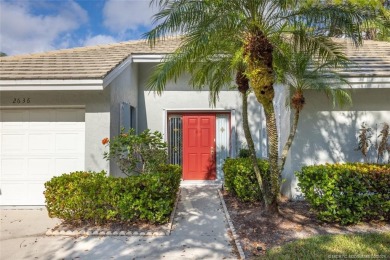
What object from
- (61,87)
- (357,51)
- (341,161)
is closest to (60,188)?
(61,87)

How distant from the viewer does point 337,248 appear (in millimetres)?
4547

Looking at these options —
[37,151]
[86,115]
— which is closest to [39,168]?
[37,151]

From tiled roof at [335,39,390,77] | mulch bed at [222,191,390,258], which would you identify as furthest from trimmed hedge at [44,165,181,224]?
tiled roof at [335,39,390,77]

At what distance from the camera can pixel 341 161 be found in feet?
26.1

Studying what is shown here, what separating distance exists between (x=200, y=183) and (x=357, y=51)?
7.00 metres

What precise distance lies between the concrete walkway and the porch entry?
3971 millimetres

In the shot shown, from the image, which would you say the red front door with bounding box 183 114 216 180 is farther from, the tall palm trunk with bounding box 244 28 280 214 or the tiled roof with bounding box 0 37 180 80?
the tall palm trunk with bounding box 244 28 280 214

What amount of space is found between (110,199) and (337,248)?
13.5 feet

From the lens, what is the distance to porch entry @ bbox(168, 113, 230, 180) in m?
10.6

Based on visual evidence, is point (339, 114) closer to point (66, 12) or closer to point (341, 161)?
point (341, 161)

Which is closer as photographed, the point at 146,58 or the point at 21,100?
the point at 21,100

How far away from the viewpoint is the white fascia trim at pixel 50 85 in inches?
261

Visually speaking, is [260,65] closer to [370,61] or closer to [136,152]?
[136,152]

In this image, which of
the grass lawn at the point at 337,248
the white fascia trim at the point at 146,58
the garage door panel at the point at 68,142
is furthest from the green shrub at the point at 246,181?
the white fascia trim at the point at 146,58
